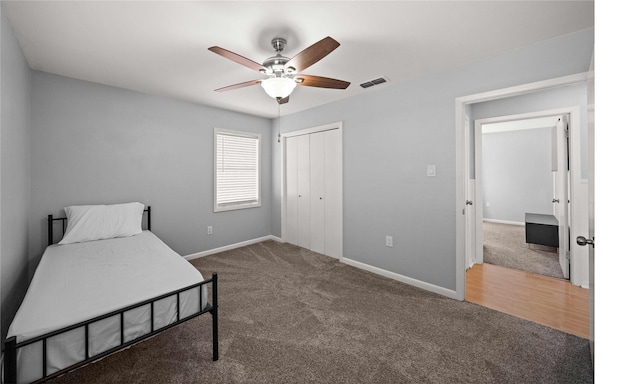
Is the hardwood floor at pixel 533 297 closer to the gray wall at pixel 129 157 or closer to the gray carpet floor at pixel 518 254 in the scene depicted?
the gray carpet floor at pixel 518 254

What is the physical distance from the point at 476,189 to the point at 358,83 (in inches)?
89.3

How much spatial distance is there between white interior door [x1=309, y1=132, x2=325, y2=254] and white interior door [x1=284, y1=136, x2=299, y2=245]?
0.38 meters

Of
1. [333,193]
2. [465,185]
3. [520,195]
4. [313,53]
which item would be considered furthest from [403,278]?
[520,195]

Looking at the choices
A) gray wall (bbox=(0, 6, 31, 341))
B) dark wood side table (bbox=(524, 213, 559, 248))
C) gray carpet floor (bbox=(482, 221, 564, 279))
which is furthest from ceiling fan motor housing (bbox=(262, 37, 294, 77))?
dark wood side table (bbox=(524, 213, 559, 248))

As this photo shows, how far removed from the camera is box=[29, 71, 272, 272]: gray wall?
9.19ft

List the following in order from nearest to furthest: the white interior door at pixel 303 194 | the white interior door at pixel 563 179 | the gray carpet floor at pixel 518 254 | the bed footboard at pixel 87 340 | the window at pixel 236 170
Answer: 1. the bed footboard at pixel 87 340
2. the white interior door at pixel 563 179
3. the gray carpet floor at pixel 518 254
4. the window at pixel 236 170
5. the white interior door at pixel 303 194

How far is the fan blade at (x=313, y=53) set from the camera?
160 centimetres

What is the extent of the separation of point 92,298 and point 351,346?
175 cm

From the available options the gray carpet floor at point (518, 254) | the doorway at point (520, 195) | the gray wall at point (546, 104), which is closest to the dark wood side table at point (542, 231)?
the doorway at point (520, 195)

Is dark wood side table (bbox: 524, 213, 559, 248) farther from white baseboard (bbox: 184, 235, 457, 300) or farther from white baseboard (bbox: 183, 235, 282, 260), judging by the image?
white baseboard (bbox: 183, 235, 282, 260)

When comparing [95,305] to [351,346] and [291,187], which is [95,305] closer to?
[351,346]

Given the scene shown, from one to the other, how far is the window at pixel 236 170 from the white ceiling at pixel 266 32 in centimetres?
156

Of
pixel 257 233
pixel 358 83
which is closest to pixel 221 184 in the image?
pixel 257 233

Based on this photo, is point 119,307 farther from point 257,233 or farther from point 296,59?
point 257,233
